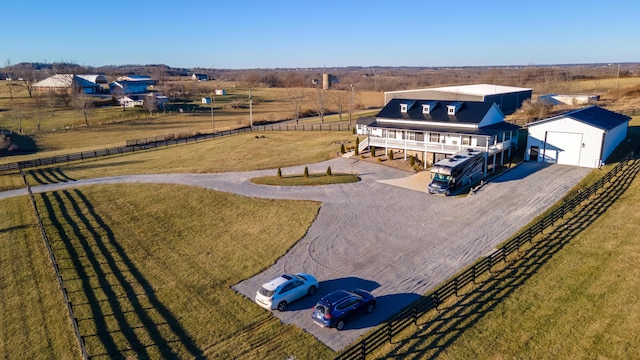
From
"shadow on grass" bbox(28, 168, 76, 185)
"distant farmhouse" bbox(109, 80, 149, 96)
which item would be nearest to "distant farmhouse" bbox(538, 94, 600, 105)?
"shadow on grass" bbox(28, 168, 76, 185)

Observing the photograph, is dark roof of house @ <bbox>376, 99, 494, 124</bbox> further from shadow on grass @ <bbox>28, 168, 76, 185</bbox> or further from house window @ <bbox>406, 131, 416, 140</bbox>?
shadow on grass @ <bbox>28, 168, 76, 185</bbox>

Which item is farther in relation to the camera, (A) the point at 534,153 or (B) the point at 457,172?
(A) the point at 534,153

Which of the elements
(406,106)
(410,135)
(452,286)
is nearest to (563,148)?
(410,135)

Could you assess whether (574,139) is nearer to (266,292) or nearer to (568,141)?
(568,141)

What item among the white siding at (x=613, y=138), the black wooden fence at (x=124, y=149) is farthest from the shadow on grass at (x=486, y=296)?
the black wooden fence at (x=124, y=149)

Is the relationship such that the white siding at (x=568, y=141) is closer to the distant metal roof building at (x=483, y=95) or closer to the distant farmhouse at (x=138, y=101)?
the distant metal roof building at (x=483, y=95)

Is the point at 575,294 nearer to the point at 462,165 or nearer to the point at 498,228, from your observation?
the point at 498,228

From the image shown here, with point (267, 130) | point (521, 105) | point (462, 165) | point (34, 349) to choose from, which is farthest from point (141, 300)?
point (521, 105)
